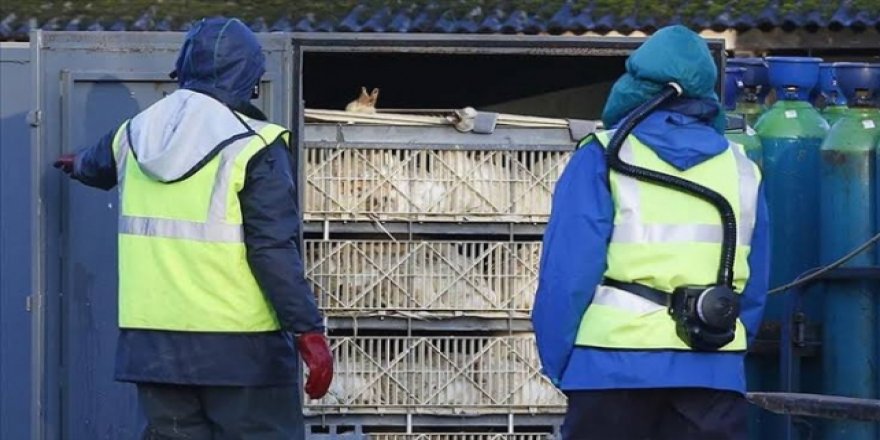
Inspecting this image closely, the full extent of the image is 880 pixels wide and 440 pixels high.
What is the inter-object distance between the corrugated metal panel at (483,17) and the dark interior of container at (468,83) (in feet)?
16.4

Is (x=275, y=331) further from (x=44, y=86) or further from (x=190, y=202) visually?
(x=44, y=86)

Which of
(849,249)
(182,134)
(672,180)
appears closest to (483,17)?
(849,249)

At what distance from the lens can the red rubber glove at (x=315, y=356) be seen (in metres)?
5.40

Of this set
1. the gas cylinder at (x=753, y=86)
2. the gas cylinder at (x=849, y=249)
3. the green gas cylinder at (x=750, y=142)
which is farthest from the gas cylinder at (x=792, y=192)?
the gas cylinder at (x=753, y=86)

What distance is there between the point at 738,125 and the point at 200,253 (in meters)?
2.60

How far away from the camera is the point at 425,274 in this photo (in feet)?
20.5

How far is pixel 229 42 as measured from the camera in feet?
17.9

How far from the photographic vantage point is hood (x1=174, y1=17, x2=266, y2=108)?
5.46 meters

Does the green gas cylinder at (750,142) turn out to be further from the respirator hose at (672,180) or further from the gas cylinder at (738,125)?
the respirator hose at (672,180)

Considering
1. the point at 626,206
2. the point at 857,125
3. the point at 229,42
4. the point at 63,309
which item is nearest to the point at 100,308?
the point at 63,309

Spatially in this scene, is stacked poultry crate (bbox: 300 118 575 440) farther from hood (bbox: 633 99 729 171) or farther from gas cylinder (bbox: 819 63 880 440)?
hood (bbox: 633 99 729 171)

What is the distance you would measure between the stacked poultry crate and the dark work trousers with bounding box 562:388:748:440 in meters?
1.34

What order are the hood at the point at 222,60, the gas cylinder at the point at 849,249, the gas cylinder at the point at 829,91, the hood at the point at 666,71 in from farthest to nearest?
the gas cylinder at the point at 829,91 → the gas cylinder at the point at 849,249 → the hood at the point at 222,60 → the hood at the point at 666,71

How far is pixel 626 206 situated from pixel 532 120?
165 cm
